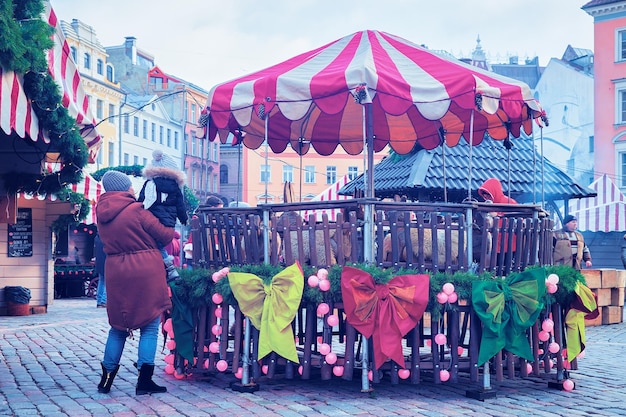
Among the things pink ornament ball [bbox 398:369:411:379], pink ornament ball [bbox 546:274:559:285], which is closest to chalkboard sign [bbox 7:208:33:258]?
pink ornament ball [bbox 398:369:411:379]

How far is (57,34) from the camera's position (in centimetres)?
829

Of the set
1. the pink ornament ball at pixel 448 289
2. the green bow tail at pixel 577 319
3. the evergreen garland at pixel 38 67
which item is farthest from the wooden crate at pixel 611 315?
the evergreen garland at pixel 38 67

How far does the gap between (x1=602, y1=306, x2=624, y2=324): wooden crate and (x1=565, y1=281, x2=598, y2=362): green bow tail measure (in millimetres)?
7425

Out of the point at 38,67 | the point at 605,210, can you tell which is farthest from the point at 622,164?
the point at 38,67

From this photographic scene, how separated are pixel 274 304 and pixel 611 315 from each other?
9780 millimetres

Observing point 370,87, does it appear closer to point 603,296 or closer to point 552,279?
point 552,279

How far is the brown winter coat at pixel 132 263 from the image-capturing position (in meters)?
7.72

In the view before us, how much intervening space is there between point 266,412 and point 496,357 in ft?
7.53

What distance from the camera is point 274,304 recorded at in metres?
7.88

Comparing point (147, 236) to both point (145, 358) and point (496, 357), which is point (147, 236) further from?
point (496, 357)

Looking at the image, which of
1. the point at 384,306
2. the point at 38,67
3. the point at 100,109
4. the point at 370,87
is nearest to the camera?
the point at 38,67

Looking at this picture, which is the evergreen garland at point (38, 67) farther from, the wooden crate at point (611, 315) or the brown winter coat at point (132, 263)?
the wooden crate at point (611, 315)

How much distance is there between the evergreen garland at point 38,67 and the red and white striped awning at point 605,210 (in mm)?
28366

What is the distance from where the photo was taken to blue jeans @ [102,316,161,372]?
777 cm
